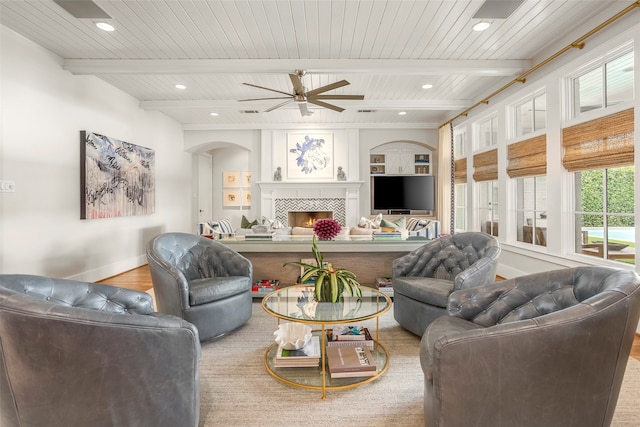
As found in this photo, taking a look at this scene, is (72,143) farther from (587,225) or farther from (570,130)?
(587,225)

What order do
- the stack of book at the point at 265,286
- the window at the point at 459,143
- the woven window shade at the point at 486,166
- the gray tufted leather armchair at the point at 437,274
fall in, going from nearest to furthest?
the gray tufted leather armchair at the point at 437,274 → the stack of book at the point at 265,286 → the woven window shade at the point at 486,166 → the window at the point at 459,143

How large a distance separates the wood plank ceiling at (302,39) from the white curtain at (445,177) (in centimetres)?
151

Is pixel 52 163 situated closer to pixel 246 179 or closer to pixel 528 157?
pixel 246 179

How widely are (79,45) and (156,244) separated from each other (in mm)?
2640

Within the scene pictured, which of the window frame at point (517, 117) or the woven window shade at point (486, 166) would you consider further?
the woven window shade at point (486, 166)

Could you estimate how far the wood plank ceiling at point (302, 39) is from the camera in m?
2.94

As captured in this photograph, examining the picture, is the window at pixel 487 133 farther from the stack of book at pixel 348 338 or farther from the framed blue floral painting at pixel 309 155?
the stack of book at pixel 348 338

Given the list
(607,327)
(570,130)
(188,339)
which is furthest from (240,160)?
(607,327)

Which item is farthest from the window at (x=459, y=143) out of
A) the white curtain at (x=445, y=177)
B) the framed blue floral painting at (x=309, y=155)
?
the framed blue floral painting at (x=309, y=155)

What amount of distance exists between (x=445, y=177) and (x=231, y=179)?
5.42 m

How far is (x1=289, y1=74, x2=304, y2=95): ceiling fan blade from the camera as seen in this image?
3.39 m

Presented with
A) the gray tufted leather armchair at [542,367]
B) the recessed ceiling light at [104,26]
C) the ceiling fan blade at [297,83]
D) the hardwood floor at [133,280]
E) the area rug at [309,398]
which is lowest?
the area rug at [309,398]

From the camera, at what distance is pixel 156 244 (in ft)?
8.63

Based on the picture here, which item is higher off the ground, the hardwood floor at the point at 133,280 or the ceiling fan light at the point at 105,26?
the ceiling fan light at the point at 105,26
